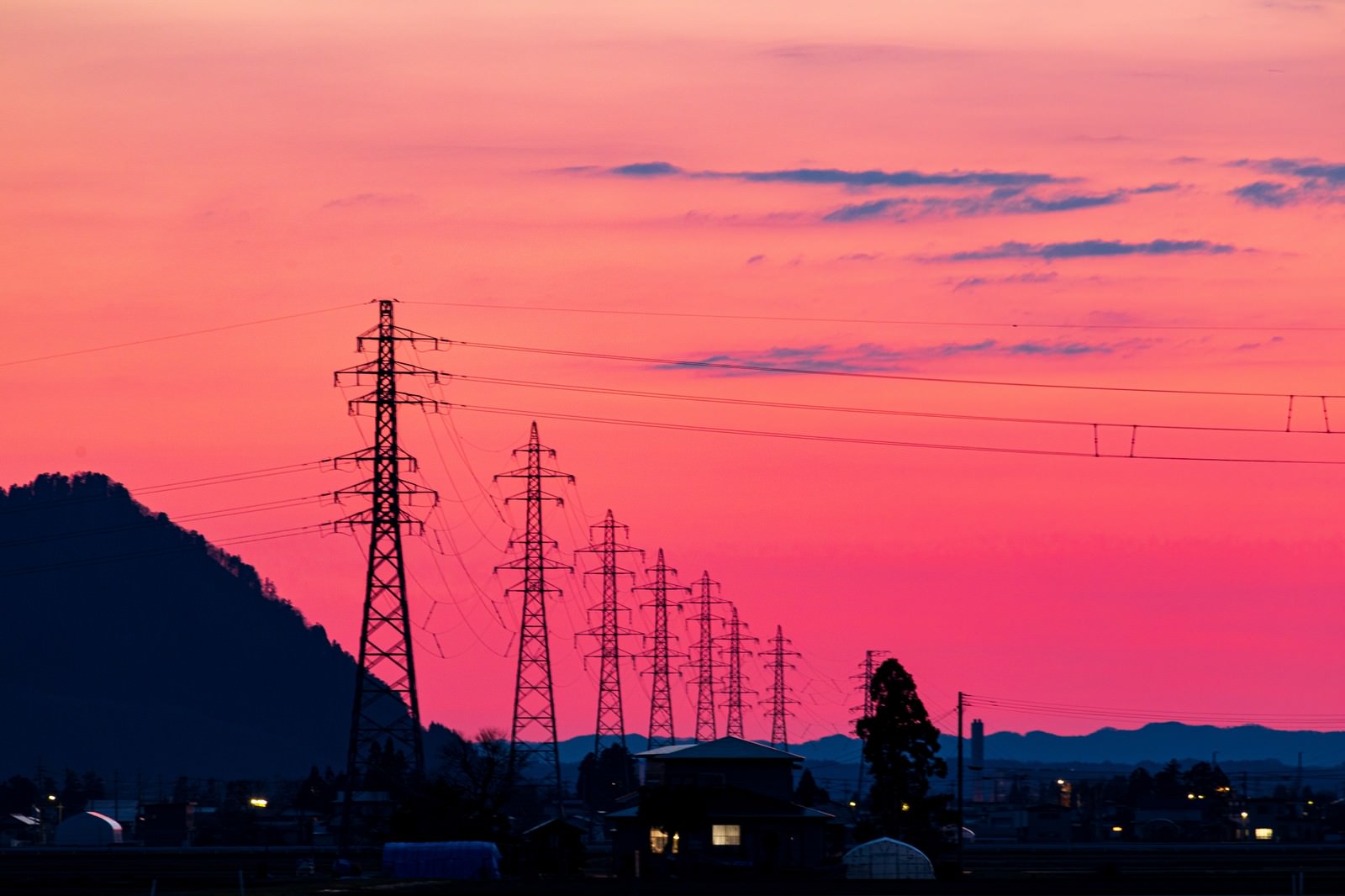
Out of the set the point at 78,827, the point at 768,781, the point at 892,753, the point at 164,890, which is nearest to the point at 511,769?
the point at 768,781

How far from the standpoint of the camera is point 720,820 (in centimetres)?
10375

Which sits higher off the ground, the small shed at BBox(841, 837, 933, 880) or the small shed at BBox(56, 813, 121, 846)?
the small shed at BBox(841, 837, 933, 880)

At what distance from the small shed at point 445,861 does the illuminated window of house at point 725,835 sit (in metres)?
17.9

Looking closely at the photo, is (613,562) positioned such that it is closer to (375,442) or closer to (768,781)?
(768,781)

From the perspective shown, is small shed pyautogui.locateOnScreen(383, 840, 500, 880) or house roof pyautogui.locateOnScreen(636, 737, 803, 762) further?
house roof pyautogui.locateOnScreen(636, 737, 803, 762)

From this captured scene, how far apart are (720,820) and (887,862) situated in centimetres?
1418

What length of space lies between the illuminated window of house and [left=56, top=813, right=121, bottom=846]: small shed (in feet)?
340

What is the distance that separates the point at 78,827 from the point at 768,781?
108835 mm

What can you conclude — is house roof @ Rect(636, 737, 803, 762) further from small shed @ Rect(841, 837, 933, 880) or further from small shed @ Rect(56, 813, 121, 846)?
small shed @ Rect(56, 813, 121, 846)

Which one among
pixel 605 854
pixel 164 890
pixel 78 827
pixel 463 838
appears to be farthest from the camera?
pixel 78 827

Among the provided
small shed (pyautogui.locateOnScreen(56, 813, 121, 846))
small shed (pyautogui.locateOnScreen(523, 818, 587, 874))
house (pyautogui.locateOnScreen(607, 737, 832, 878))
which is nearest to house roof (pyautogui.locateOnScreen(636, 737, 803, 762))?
house (pyautogui.locateOnScreen(607, 737, 832, 878))

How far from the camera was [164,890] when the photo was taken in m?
76.6

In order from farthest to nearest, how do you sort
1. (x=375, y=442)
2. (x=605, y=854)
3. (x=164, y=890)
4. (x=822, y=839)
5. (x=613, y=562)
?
(x=613, y=562), (x=605, y=854), (x=822, y=839), (x=375, y=442), (x=164, y=890)

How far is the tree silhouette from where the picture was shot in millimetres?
112750
